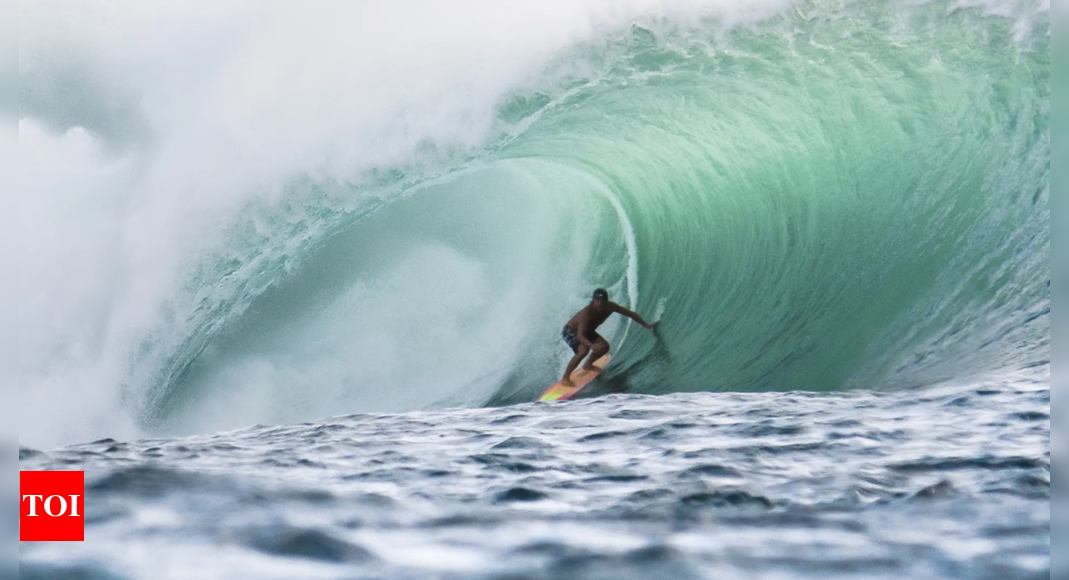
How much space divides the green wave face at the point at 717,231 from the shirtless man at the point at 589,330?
0.36m

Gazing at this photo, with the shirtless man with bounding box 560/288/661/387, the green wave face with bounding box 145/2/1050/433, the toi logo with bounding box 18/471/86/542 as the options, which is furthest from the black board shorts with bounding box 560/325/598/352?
the toi logo with bounding box 18/471/86/542

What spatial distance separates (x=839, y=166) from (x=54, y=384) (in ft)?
32.3

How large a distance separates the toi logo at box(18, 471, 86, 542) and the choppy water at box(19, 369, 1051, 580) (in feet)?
0.11

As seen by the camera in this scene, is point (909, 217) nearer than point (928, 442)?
No

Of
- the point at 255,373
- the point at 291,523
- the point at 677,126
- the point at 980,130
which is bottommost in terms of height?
the point at 291,523

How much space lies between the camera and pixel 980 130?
26.5ft

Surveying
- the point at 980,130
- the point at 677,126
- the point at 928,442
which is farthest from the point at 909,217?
the point at 928,442

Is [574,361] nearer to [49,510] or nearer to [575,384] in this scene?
[575,384]

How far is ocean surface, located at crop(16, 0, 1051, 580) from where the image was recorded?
12.7ft

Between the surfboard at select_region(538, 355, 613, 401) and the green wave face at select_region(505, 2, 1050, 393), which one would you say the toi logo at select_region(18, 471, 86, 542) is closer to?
the green wave face at select_region(505, 2, 1050, 393)

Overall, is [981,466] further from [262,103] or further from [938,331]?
[262,103]

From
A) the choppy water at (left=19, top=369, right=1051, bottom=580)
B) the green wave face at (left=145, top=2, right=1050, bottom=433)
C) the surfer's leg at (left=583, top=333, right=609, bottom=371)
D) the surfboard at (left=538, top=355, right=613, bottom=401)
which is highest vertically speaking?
the green wave face at (left=145, top=2, right=1050, bottom=433)

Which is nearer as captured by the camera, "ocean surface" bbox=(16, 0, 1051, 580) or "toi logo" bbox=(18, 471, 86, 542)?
"toi logo" bbox=(18, 471, 86, 542)

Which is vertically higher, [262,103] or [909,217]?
[262,103]
